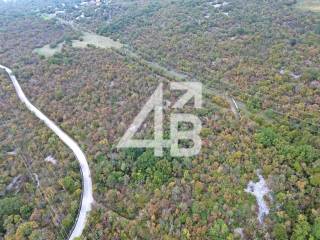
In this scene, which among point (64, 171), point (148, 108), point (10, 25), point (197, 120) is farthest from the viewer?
point (10, 25)

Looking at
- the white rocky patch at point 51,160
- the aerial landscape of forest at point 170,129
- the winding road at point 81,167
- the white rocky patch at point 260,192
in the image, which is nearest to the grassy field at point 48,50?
the aerial landscape of forest at point 170,129

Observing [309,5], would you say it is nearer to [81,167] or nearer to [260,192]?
[260,192]

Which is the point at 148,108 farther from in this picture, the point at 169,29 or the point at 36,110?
the point at 169,29

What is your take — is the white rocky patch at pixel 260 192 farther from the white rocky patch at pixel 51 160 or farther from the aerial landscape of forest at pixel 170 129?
the white rocky patch at pixel 51 160

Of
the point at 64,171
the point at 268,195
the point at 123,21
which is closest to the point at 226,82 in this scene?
the point at 268,195

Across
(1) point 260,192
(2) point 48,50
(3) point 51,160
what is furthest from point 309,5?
(3) point 51,160

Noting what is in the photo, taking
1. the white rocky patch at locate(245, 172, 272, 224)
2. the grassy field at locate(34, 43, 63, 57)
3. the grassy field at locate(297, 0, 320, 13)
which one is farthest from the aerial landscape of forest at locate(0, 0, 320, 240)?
the grassy field at locate(297, 0, 320, 13)

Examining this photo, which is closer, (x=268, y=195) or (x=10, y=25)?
(x=268, y=195)
